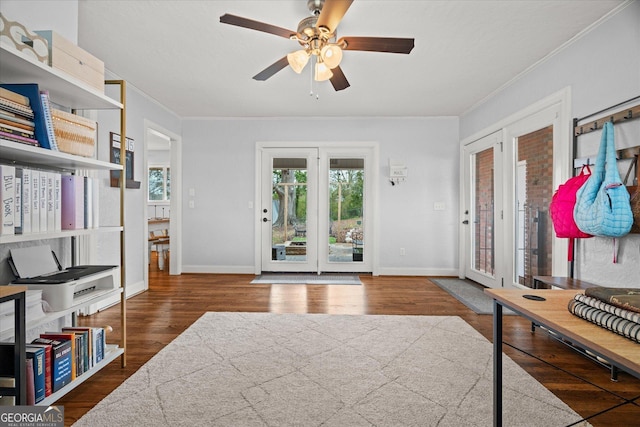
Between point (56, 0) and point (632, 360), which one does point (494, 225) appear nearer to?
point (632, 360)

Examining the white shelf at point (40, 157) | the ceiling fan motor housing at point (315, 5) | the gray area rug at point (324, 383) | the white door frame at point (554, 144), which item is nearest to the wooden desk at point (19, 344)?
the gray area rug at point (324, 383)

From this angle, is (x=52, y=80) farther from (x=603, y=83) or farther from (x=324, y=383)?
(x=603, y=83)

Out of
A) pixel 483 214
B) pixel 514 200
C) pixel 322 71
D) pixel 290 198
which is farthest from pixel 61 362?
pixel 483 214

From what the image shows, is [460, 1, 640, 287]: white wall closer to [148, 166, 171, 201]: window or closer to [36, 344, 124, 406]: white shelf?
[36, 344, 124, 406]: white shelf

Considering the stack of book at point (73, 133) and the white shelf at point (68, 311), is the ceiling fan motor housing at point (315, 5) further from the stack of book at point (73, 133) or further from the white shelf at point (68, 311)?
the white shelf at point (68, 311)

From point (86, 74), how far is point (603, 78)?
3462mm

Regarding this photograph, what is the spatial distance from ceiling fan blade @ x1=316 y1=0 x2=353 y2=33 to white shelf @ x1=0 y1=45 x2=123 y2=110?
1359mm

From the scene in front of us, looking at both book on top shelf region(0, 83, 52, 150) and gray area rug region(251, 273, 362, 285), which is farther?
gray area rug region(251, 273, 362, 285)

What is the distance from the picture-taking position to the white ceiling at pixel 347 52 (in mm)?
2230

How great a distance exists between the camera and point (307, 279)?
452 cm

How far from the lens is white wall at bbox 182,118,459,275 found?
4801mm

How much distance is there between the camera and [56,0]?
1.88 m

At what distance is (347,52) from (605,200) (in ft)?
7.57

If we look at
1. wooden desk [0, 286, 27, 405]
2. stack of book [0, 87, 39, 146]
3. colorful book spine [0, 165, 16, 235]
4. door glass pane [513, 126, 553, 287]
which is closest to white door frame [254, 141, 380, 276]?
door glass pane [513, 126, 553, 287]
